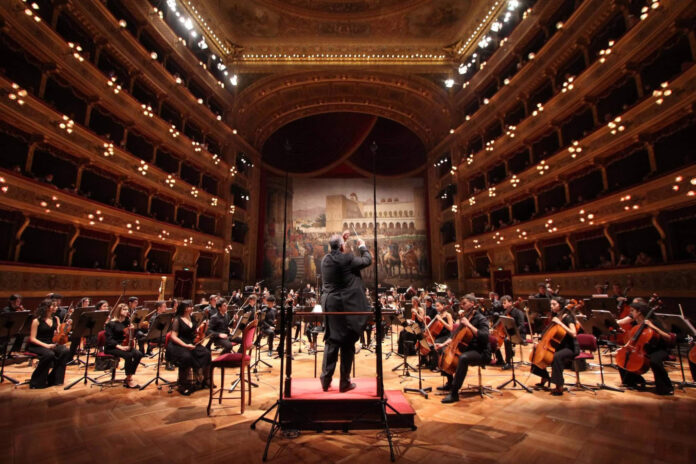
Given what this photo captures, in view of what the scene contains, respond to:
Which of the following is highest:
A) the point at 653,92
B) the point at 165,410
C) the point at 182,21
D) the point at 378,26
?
the point at 378,26

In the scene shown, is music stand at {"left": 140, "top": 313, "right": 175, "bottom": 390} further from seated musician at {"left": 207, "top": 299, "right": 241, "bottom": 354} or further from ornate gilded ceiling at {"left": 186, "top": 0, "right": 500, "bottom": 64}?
ornate gilded ceiling at {"left": 186, "top": 0, "right": 500, "bottom": 64}

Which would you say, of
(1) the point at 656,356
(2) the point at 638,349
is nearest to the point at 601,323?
(2) the point at 638,349

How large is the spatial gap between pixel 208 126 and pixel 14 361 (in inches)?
494

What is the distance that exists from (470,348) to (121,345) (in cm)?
565

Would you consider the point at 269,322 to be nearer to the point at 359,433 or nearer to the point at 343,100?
the point at 359,433

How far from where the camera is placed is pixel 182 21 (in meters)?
15.5

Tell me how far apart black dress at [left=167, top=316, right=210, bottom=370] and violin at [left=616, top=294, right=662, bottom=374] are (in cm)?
628

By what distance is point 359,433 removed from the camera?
3.57 metres

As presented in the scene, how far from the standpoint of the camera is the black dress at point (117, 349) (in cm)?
543

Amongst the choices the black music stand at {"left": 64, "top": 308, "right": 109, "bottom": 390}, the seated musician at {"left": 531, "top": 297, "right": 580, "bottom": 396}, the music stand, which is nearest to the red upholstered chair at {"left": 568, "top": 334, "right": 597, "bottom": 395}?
the seated musician at {"left": 531, "top": 297, "right": 580, "bottom": 396}

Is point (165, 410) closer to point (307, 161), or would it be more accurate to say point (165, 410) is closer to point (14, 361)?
point (14, 361)

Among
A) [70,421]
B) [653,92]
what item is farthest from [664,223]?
[70,421]

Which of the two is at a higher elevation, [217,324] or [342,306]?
[342,306]

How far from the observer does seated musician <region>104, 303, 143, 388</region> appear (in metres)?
5.42
